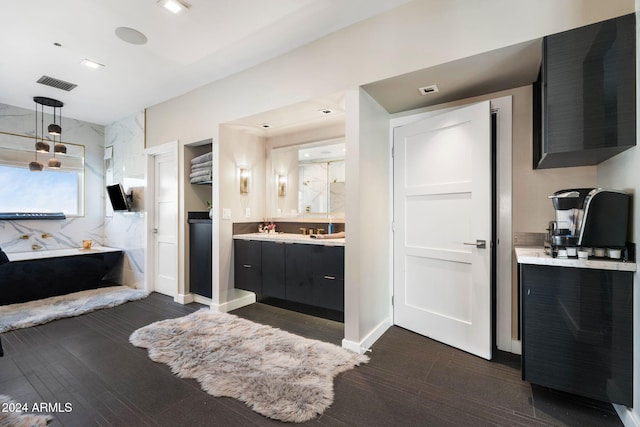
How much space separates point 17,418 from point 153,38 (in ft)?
10.1

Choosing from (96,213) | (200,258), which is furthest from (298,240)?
(96,213)

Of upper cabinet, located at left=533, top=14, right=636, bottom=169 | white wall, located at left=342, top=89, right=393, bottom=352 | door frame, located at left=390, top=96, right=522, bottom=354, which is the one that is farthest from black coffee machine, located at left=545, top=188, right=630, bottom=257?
white wall, located at left=342, top=89, right=393, bottom=352

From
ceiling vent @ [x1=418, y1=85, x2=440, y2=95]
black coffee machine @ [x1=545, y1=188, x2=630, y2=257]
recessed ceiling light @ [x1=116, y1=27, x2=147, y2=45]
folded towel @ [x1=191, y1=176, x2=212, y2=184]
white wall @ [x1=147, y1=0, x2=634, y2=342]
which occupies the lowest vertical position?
black coffee machine @ [x1=545, y1=188, x2=630, y2=257]

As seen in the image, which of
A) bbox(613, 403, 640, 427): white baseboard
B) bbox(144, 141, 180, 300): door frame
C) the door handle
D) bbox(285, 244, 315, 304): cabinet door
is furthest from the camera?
bbox(144, 141, 180, 300): door frame

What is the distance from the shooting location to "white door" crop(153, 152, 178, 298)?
428 cm

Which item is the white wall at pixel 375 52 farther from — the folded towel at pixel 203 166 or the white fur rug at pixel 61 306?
the white fur rug at pixel 61 306

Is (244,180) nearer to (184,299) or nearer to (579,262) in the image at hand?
(184,299)

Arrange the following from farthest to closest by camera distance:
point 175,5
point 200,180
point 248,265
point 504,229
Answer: point 200,180
point 248,265
point 504,229
point 175,5

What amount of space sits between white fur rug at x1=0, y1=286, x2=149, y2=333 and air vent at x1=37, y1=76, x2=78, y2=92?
9.44ft

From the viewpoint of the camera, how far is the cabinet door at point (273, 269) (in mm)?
3369

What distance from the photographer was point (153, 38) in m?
2.80

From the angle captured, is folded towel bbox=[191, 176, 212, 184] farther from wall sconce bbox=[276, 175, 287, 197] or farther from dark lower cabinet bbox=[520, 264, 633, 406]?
dark lower cabinet bbox=[520, 264, 633, 406]

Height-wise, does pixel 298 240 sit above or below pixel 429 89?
below

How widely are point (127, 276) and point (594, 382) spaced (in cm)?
587
